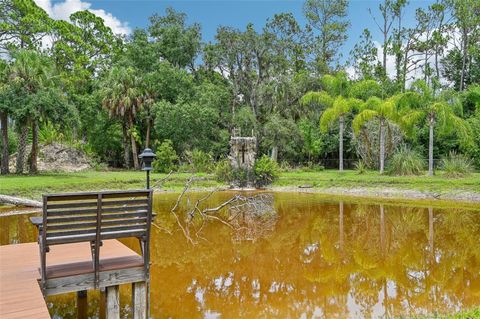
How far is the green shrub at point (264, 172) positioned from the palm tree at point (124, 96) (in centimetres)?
1261

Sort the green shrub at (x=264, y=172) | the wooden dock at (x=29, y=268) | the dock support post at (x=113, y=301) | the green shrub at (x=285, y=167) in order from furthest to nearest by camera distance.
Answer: the green shrub at (x=285, y=167) → the green shrub at (x=264, y=172) → the dock support post at (x=113, y=301) → the wooden dock at (x=29, y=268)

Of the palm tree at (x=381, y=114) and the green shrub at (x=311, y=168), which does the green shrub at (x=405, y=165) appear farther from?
the green shrub at (x=311, y=168)

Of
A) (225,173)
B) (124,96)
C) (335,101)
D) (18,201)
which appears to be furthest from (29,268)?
(124,96)

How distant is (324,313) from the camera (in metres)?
5.48

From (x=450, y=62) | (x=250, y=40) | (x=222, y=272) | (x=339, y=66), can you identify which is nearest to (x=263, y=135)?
(x=250, y=40)

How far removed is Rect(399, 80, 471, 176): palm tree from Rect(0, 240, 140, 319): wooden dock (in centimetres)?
2136

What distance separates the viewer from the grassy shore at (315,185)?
17281 mm

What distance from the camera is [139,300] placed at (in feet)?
15.9

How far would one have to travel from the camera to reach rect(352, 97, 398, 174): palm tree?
949 inches

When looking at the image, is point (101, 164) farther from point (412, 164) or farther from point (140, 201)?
point (140, 201)

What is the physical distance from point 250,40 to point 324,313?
30.6 m

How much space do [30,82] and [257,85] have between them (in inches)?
712

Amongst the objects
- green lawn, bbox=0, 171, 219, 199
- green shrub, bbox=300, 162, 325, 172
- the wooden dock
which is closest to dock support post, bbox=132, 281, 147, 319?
the wooden dock

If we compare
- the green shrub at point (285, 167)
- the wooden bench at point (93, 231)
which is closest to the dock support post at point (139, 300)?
the wooden bench at point (93, 231)
